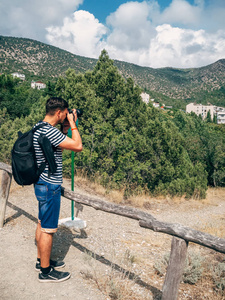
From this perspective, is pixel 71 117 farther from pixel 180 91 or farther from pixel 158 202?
pixel 180 91

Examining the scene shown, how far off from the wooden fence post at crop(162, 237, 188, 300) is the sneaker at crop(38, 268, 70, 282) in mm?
1170

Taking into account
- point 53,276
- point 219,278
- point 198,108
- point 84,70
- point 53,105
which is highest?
point 84,70

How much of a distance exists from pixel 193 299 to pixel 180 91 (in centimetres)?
13955

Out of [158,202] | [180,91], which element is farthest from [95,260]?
[180,91]

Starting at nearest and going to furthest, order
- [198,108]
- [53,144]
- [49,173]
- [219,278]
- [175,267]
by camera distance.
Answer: [175,267]
[53,144]
[49,173]
[219,278]
[198,108]

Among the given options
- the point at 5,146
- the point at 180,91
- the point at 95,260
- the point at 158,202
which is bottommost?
the point at 158,202

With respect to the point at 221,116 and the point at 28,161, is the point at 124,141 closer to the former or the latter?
the point at 28,161

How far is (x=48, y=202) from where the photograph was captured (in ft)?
8.34

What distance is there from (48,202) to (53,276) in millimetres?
925

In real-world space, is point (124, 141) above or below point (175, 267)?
above

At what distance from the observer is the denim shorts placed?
253 centimetres

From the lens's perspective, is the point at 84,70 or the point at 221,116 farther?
the point at 221,116

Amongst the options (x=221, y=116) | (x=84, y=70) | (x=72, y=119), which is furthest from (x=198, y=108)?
(x=72, y=119)

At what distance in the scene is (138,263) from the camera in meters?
3.55
